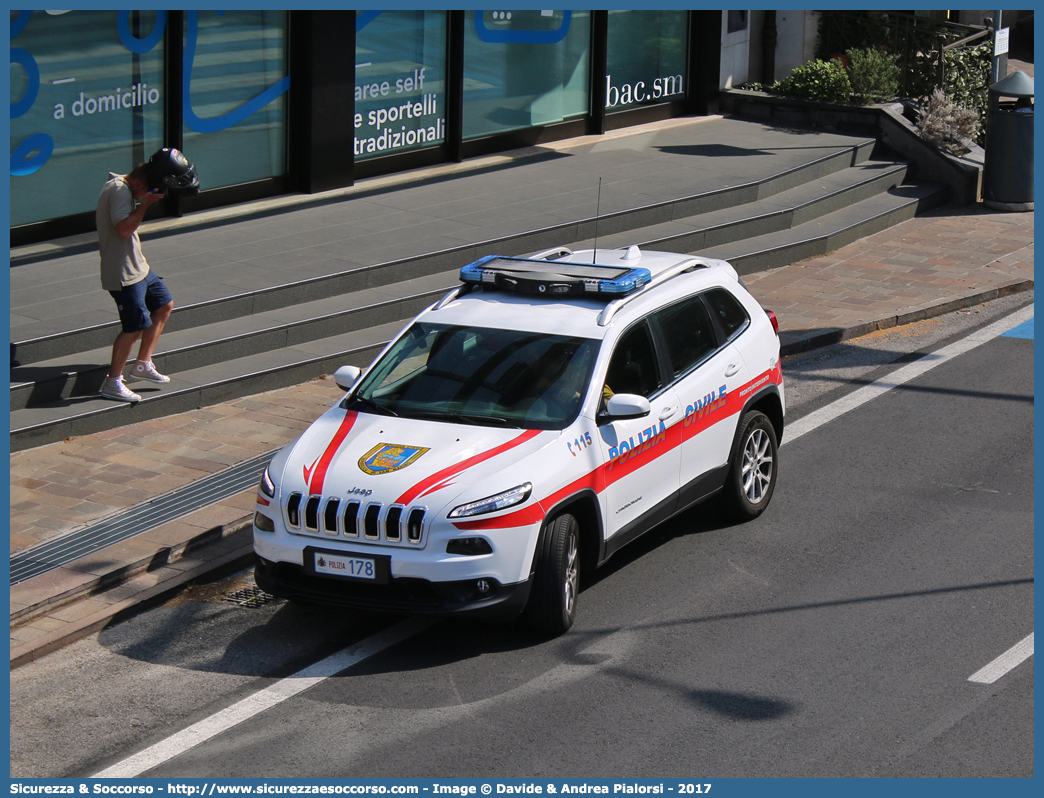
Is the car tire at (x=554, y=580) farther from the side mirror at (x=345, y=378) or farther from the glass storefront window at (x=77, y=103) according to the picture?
the glass storefront window at (x=77, y=103)

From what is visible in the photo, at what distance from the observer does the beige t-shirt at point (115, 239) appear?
10.4 m

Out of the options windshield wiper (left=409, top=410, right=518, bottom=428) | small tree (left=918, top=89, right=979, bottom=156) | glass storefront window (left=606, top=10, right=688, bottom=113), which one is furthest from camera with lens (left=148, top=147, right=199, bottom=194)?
small tree (left=918, top=89, right=979, bottom=156)

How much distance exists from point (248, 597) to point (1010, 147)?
1331 centimetres

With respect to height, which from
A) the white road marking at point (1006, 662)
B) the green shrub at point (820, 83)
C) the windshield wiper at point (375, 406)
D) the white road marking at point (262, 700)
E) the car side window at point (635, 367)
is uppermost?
the green shrub at point (820, 83)

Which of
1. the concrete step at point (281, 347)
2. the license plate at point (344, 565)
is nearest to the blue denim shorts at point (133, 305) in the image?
the concrete step at point (281, 347)

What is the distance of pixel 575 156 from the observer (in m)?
18.3

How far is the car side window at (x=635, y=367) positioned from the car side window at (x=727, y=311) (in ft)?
2.75

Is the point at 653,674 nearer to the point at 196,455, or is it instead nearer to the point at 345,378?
the point at 345,378

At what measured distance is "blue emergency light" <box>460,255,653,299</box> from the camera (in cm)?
838

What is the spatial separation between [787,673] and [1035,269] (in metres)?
9.70

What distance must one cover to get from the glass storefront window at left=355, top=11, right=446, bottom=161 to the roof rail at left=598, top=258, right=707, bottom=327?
8.10 meters

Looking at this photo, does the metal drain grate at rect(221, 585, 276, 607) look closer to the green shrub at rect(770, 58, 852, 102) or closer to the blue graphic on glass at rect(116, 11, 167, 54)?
the blue graphic on glass at rect(116, 11, 167, 54)

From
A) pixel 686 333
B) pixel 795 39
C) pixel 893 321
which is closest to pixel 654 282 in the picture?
pixel 686 333

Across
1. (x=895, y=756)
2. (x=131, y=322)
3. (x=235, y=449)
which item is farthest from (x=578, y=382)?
(x=131, y=322)
